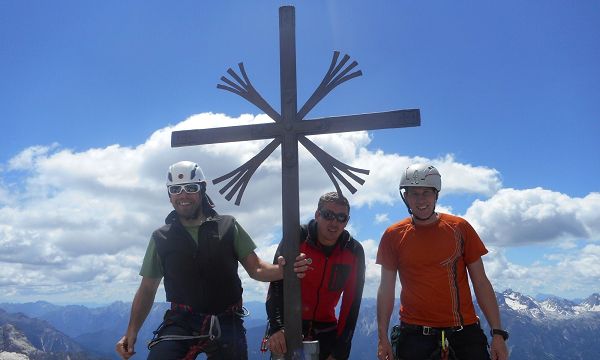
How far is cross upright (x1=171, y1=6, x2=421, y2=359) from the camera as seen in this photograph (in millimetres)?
6605

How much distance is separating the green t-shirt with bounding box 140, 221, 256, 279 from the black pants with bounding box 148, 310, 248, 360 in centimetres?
79

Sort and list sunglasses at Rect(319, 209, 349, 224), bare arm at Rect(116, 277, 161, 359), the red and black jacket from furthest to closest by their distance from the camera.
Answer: the red and black jacket → sunglasses at Rect(319, 209, 349, 224) → bare arm at Rect(116, 277, 161, 359)

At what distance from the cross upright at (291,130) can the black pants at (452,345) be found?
168 cm

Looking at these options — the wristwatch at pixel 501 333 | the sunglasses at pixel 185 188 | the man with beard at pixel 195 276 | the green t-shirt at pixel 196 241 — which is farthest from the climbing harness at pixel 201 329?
the wristwatch at pixel 501 333

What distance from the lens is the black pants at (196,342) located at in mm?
6879

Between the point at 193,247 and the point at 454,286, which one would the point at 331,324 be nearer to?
the point at 454,286

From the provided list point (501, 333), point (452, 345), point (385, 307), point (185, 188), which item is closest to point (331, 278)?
point (385, 307)

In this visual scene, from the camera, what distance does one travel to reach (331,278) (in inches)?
309

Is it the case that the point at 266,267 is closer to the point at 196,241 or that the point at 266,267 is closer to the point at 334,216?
the point at 196,241

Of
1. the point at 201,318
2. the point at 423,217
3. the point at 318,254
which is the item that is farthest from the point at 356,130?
the point at 201,318

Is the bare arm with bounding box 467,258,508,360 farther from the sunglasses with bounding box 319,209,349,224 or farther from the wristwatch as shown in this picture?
the sunglasses with bounding box 319,209,349,224

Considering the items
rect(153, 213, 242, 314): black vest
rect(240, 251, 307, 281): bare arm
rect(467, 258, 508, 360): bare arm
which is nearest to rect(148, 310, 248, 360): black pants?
rect(153, 213, 242, 314): black vest

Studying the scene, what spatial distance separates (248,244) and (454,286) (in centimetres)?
307

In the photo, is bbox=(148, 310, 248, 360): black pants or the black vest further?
the black vest
